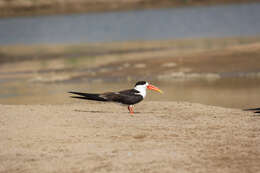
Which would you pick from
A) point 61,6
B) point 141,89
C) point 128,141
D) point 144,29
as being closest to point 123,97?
point 141,89

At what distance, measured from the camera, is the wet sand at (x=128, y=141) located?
21.6 feet

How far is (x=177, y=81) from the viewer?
16.4 m

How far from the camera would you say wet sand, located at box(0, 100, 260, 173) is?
6574 millimetres

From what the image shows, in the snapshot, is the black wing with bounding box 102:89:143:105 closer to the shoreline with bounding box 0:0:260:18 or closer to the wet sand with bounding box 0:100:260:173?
the wet sand with bounding box 0:100:260:173

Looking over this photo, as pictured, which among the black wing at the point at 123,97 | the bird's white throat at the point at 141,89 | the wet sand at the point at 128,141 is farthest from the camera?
the bird's white throat at the point at 141,89

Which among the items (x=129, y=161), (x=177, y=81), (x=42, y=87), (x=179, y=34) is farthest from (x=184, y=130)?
(x=179, y=34)

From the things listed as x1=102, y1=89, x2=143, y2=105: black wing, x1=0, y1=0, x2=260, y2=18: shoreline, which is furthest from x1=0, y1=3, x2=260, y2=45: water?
x1=102, y1=89, x2=143, y2=105: black wing

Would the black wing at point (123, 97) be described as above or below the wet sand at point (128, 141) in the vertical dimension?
above

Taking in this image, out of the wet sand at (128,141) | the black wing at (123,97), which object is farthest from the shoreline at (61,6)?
the wet sand at (128,141)

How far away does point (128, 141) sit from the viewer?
24.7 ft

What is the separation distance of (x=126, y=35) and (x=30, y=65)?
11422mm

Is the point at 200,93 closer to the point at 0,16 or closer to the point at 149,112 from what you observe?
the point at 149,112

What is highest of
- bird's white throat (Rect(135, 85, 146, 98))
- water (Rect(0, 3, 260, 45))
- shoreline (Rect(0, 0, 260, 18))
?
shoreline (Rect(0, 0, 260, 18))

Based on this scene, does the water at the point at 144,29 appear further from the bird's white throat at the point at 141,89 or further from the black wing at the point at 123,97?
the black wing at the point at 123,97
